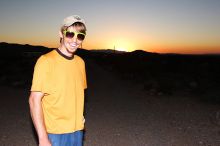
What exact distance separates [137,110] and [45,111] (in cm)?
902

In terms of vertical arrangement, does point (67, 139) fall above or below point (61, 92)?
below

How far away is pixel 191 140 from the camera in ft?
26.0

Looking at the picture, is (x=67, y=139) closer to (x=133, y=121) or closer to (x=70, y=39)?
(x=70, y=39)

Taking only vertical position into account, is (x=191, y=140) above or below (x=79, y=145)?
below

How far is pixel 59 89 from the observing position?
2.79 metres

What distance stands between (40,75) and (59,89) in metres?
0.26

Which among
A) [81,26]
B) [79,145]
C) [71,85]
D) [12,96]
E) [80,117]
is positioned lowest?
[12,96]

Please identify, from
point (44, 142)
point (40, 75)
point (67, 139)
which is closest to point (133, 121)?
point (67, 139)

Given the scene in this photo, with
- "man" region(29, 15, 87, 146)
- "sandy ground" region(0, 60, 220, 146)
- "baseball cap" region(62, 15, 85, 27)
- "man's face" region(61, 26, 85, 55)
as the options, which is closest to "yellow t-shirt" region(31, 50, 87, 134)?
"man" region(29, 15, 87, 146)

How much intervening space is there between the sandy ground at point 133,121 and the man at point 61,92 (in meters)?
4.78

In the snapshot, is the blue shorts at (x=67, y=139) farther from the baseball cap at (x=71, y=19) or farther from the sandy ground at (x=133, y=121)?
the sandy ground at (x=133, y=121)

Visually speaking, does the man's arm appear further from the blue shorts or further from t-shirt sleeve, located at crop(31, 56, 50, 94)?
the blue shorts

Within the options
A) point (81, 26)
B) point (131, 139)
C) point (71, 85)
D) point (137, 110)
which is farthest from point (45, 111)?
point (137, 110)

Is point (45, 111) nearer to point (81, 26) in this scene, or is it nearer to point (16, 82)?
point (81, 26)
